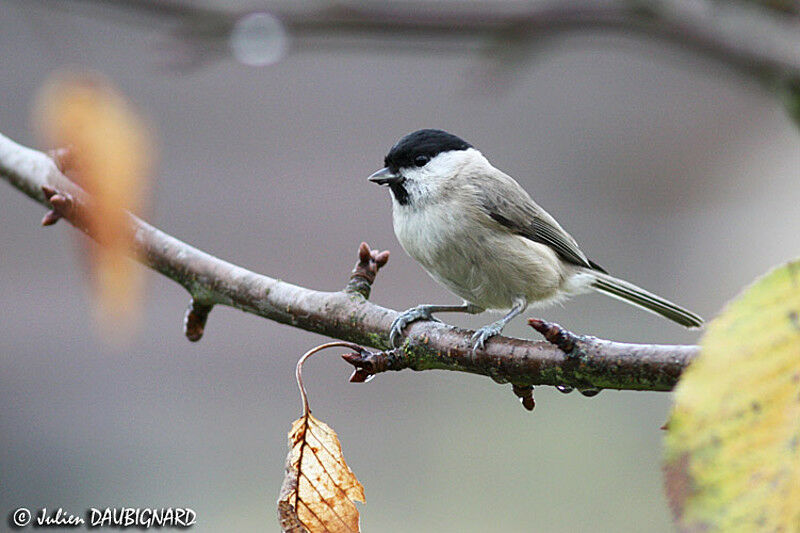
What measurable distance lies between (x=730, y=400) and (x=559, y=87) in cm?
860

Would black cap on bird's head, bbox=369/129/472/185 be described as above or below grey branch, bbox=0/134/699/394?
above

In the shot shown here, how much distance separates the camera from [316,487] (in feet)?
3.23

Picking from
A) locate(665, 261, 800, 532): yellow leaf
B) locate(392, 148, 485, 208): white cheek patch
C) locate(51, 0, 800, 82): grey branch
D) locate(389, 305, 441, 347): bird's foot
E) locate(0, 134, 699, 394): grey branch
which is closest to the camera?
locate(665, 261, 800, 532): yellow leaf

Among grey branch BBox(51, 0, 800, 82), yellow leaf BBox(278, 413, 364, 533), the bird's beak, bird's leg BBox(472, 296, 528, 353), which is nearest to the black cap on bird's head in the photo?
the bird's beak

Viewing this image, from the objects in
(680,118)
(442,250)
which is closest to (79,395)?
(442,250)

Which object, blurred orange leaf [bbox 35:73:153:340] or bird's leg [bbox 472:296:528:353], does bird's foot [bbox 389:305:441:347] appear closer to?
bird's leg [bbox 472:296:528:353]

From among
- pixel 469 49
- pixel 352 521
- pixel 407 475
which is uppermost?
pixel 407 475

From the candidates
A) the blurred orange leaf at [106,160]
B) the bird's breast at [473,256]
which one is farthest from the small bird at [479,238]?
the blurred orange leaf at [106,160]

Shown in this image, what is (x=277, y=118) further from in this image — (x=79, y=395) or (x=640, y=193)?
(x=640, y=193)

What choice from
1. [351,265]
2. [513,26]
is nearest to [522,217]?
[513,26]

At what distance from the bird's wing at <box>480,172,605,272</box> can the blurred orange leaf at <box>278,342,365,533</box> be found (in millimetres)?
1303

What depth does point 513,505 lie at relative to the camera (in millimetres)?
5973

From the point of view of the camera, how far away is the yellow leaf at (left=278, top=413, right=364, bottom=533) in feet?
3.14
